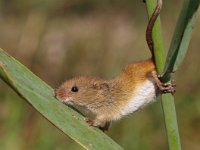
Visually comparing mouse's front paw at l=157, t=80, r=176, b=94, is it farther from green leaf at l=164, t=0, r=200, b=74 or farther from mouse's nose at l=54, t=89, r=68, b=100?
mouse's nose at l=54, t=89, r=68, b=100

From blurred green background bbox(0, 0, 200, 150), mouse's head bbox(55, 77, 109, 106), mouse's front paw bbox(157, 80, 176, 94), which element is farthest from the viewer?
blurred green background bbox(0, 0, 200, 150)

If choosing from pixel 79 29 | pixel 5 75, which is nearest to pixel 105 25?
pixel 79 29

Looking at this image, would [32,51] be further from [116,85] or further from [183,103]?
[116,85]

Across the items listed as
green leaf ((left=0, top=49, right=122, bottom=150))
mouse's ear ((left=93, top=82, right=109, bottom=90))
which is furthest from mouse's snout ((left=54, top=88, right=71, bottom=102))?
green leaf ((left=0, top=49, right=122, bottom=150))

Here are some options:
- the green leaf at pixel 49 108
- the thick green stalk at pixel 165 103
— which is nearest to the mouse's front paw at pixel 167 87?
the thick green stalk at pixel 165 103

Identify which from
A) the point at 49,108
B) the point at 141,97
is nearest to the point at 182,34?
the point at 49,108

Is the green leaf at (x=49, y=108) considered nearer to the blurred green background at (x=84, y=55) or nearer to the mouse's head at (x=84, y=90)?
the mouse's head at (x=84, y=90)
